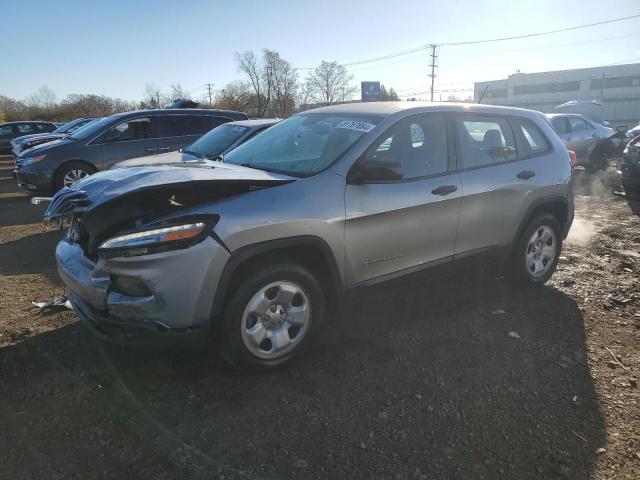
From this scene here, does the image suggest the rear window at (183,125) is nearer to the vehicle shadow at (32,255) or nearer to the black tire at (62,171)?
the black tire at (62,171)

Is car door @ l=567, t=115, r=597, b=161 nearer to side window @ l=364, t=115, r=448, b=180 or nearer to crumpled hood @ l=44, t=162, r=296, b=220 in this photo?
side window @ l=364, t=115, r=448, b=180

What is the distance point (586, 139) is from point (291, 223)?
42.4ft

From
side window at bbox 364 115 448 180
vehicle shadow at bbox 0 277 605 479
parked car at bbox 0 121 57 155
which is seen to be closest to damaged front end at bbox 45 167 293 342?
vehicle shadow at bbox 0 277 605 479

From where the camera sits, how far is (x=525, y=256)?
465 cm

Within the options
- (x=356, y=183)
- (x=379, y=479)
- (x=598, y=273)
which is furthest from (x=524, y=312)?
(x=379, y=479)

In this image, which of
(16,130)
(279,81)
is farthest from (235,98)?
(16,130)

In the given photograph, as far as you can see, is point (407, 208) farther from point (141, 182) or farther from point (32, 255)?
point (32, 255)

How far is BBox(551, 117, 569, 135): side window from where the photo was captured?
12.6 metres

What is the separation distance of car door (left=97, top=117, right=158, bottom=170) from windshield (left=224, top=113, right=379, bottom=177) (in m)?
5.89

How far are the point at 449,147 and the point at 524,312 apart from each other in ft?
5.48

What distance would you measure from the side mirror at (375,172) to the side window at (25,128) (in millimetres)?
22112

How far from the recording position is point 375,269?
3.54m

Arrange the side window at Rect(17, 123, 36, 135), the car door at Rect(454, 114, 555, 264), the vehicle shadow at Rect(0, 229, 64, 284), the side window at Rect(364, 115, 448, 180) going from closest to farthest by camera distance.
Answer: the side window at Rect(364, 115, 448, 180)
the car door at Rect(454, 114, 555, 264)
the vehicle shadow at Rect(0, 229, 64, 284)
the side window at Rect(17, 123, 36, 135)

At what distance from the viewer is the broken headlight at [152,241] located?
266cm
